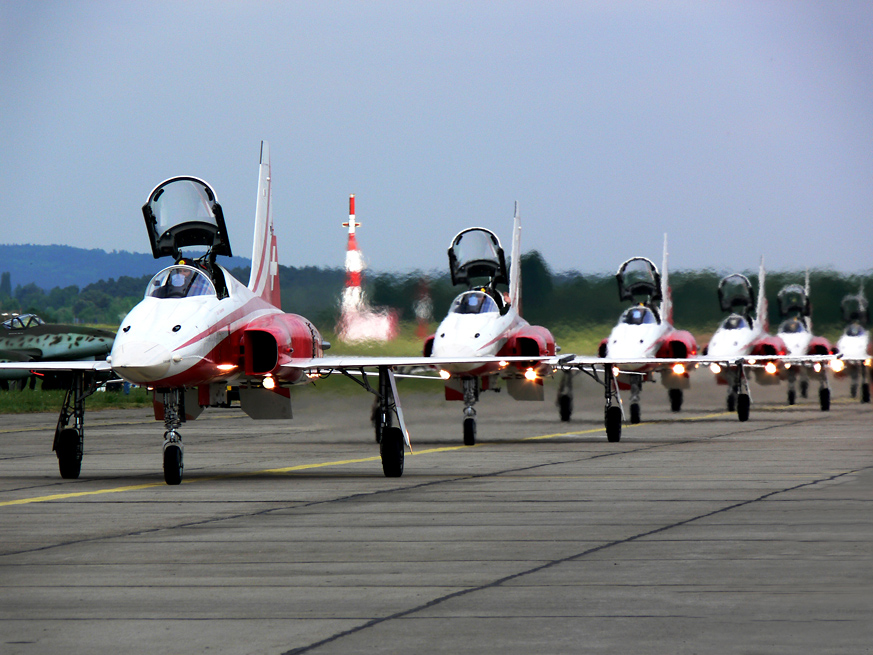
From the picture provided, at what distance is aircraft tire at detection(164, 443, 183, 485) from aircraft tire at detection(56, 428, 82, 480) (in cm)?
189

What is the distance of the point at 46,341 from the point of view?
5019 cm

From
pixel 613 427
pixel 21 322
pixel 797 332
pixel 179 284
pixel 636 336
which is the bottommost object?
pixel 613 427

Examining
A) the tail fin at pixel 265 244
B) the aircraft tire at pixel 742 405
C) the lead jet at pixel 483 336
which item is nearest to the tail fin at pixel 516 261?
the lead jet at pixel 483 336

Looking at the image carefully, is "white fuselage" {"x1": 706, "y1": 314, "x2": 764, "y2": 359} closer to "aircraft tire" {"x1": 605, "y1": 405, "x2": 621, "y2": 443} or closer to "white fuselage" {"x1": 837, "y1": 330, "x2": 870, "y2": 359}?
"white fuselage" {"x1": 837, "y1": 330, "x2": 870, "y2": 359}

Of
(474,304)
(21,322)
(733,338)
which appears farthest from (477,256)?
(21,322)

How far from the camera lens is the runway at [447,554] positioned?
6738 millimetres

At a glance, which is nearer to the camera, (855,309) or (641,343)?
(641,343)

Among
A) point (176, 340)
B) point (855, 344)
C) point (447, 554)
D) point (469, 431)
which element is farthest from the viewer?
point (855, 344)

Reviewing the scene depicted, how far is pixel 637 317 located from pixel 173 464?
18.6m

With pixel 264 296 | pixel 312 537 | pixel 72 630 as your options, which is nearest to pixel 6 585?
pixel 72 630

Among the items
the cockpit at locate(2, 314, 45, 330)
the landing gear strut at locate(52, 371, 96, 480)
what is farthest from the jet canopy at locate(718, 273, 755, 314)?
the landing gear strut at locate(52, 371, 96, 480)

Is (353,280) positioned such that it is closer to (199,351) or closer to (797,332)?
(199,351)

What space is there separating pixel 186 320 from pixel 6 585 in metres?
7.60

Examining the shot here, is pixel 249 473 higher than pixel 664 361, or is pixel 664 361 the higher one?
pixel 664 361
